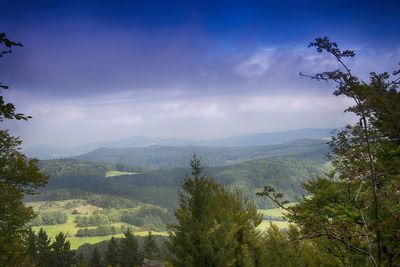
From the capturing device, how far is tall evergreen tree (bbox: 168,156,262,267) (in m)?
16.0

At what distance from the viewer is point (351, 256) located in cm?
1303

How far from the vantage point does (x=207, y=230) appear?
16531 mm

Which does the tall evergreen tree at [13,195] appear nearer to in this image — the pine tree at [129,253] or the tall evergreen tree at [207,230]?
the tall evergreen tree at [207,230]

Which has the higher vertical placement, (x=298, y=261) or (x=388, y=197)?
(x=388, y=197)

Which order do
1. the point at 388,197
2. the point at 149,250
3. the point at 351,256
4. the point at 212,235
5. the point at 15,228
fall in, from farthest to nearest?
the point at 149,250 < the point at 15,228 < the point at 212,235 < the point at 351,256 < the point at 388,197

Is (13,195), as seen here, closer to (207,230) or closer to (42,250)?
(207,230)

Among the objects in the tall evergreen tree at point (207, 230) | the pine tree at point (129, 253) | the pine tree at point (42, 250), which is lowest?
the pine tree at point (129, 253)

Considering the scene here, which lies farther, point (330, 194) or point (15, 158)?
point (15, 158)

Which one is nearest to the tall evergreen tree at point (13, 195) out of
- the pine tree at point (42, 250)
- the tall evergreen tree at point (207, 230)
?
the tall evergreen tree at point (207, 230)

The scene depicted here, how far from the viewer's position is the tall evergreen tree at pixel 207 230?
52.5ft

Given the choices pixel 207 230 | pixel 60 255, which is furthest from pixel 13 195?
pixel 60 255

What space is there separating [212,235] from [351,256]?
6258mm

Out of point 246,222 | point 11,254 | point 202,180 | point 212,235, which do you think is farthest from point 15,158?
point 246,222

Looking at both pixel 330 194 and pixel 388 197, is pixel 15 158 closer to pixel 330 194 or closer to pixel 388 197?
pixel 330 194
